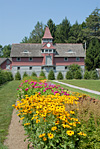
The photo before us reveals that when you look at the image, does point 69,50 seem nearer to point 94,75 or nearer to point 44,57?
point 44,57

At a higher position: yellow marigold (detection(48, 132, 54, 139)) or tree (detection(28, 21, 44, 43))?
tree (detection(28, 21, 44, 43))

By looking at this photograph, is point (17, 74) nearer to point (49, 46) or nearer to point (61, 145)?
point (49, 46)

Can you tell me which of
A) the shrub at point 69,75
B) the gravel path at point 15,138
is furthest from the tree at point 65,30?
the gravel path at point 15,138

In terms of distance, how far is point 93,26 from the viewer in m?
51.2

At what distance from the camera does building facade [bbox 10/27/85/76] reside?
38.3 meters

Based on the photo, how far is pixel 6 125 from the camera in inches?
227

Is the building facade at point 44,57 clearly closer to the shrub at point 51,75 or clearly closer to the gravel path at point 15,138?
the shrub at point 51,75

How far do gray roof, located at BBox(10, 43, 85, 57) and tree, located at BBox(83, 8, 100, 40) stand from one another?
11531 mm

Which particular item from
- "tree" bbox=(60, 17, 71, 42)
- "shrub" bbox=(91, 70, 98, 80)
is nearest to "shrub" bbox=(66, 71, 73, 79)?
"shrub" bbox=(91, 70, 98, 80)

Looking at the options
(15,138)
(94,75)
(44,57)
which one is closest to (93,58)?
(94,75)

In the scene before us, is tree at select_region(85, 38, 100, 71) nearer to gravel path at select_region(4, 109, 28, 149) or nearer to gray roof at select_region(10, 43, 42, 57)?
gray roof at select_region(10, 43, 42, 57)

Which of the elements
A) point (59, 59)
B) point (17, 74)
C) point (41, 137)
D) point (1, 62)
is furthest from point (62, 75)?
point (41, 137)

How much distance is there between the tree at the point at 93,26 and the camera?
164 ft

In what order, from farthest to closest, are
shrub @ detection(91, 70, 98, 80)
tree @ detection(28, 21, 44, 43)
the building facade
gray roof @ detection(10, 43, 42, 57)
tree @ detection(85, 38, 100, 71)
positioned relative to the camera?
tree @ detection(28, 21, 44, 43) → tree @ detection(85, 38, 100, 71) → gray roof @ detection(10, 43, 42, 57) → the building facade → shrub @ detection(91, 70, 98, 80)
